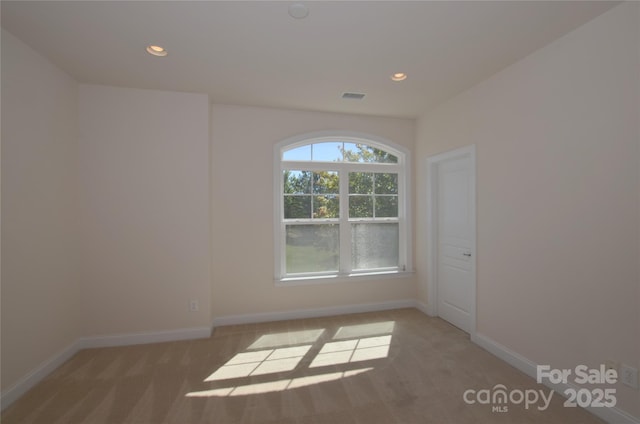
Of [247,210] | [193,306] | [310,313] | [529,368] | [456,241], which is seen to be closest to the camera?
[529,368]

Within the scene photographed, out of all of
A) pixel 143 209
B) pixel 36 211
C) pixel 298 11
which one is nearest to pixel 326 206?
pixel 143 209

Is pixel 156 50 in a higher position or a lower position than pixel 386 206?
higher

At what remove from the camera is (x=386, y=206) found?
439cm

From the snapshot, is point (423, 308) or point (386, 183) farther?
point (386, 183)

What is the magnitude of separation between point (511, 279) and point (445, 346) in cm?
97

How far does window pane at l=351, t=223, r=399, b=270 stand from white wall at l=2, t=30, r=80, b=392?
326 cm

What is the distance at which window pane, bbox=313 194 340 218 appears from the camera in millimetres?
→ 4102

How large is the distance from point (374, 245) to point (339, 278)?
74cm

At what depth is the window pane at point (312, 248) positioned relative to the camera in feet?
13.2

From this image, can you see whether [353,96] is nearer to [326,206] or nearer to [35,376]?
[326,206]

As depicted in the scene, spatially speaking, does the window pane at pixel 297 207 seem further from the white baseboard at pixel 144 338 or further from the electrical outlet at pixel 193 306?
the white baseboard at pixel 144 338

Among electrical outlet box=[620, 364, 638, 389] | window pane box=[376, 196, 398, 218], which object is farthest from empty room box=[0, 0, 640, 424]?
window pane box=[376, 196, 398, 218]

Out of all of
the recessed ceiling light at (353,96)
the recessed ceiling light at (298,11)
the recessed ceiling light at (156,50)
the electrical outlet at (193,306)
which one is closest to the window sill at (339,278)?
the electrical outlet at (193,306)

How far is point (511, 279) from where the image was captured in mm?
2738
